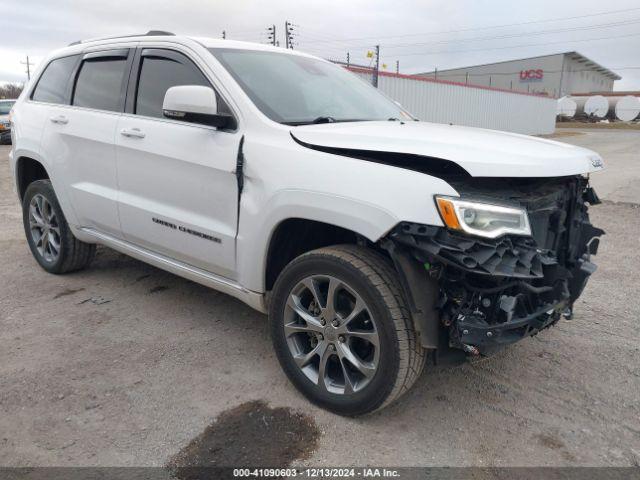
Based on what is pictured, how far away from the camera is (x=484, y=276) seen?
2318mm

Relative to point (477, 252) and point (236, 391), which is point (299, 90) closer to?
point (477, 252)

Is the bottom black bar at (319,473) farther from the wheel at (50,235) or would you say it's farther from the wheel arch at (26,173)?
the wheel arch at (26,173)

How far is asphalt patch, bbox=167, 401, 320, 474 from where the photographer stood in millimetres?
2459

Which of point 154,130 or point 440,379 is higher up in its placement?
point 154,130

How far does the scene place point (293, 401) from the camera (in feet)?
9.68

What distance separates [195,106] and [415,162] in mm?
1257

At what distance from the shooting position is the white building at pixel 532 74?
214 feet

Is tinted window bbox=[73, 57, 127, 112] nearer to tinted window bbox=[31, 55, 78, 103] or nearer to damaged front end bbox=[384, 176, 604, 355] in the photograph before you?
tinted window bbox=[31, 55, 78, 103]

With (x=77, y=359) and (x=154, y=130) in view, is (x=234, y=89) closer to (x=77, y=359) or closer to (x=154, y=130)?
(x=154, y=130)

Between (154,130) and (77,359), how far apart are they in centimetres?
154

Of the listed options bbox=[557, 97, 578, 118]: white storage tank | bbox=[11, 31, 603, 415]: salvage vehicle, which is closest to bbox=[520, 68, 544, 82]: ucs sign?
bbox=[557, 97, 578, 118]: white storage tank

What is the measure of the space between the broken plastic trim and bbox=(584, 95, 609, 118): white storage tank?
54617 mm

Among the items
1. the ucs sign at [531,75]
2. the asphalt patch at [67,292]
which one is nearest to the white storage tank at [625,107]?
the ucs sign at [531,75]

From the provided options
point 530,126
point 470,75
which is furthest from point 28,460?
point 470,75
